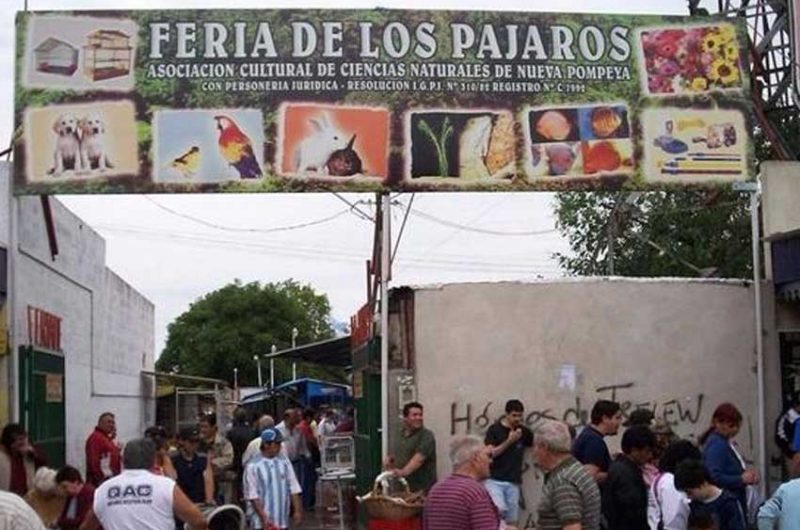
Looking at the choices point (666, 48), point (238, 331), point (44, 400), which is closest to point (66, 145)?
point (44, 400)

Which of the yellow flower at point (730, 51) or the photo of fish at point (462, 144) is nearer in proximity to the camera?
the photo of fish at point (462, 144)

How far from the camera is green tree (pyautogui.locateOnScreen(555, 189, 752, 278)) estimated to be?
3597 cm

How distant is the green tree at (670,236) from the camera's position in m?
36.0

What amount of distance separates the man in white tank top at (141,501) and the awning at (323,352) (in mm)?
15276

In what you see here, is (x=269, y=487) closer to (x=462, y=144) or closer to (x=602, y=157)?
(x=462, y=144)

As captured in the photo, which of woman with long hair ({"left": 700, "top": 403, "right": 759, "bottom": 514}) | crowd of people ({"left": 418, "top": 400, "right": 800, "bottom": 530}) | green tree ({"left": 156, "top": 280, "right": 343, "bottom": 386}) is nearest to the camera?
crowd of people ({"left": 418, "top": 400, "right": 800, "bottom": 530})

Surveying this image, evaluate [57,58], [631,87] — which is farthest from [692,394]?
[57,58]

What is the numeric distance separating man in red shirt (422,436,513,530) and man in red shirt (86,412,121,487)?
7.57m

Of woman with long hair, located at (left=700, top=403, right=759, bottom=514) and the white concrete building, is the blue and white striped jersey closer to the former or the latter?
the white concrete building

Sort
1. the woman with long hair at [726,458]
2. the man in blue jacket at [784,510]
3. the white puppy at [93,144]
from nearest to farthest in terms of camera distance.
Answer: the man in blue jacket at [784,510]
the woman with long hair at [726,458]
the white puppy at [93,144]

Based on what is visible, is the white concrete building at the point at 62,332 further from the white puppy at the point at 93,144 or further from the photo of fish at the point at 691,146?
the photo of fish at the point at 691,146

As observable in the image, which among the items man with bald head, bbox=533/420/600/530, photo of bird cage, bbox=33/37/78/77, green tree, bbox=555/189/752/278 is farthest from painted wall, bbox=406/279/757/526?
green tree, bbox=555/189/752/278

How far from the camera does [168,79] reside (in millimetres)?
16656

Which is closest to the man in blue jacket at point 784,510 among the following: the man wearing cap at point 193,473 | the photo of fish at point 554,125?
the man wearing cap at point 193,473
